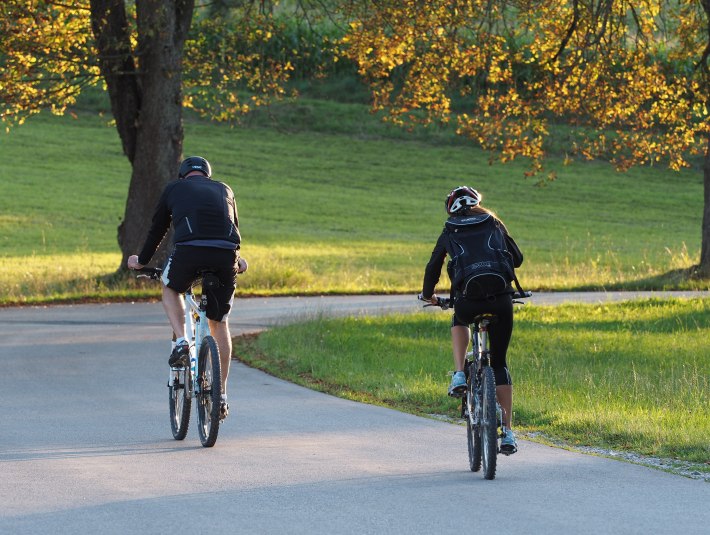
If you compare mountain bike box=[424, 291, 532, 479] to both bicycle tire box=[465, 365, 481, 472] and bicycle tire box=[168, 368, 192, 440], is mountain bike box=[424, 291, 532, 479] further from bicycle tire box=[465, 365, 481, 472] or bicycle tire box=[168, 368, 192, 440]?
bicycle tire box=[168, 368, 192, 440]

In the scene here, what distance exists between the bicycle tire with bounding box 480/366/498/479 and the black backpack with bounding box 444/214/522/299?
1.61 feet

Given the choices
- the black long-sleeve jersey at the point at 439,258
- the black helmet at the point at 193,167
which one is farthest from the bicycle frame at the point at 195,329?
the black long-sleeve jersey at the point at 439,258

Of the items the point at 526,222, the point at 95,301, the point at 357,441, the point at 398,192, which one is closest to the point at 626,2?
the point at 95,301

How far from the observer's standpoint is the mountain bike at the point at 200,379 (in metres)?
9.63

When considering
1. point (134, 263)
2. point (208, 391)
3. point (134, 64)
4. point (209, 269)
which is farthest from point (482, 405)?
point (134, 64)

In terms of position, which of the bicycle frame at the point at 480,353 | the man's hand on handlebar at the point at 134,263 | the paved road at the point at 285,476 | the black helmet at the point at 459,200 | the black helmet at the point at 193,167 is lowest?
the paved road at the point at 285,476

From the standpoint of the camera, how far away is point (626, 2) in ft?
75.5

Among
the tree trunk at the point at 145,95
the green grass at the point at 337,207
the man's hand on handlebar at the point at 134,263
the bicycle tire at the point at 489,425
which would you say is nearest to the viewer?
the bicycle tire at the point at 489,425

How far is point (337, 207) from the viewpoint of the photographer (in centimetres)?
4697

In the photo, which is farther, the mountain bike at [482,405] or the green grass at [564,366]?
the green grass at [564,366]

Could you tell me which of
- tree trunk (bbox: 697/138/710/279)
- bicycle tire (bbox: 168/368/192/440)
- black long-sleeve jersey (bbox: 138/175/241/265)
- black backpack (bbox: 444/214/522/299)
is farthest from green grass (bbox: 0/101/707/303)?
black backpack (bbox: 444/214/522/299)

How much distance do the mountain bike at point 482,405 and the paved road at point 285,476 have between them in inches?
5.6

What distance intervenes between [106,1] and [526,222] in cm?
2467

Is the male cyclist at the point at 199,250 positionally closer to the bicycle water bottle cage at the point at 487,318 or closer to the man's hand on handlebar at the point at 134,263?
the man's hand on handlebar at the point at 134,263
